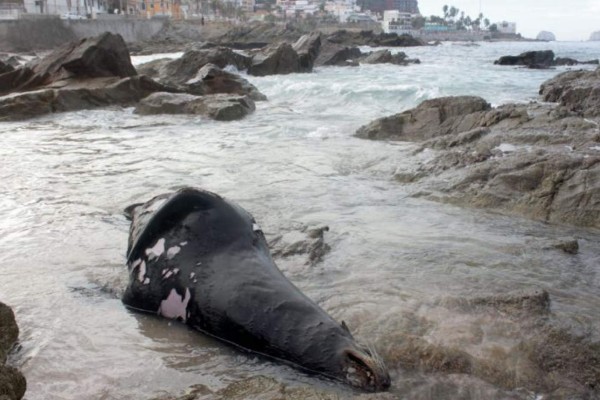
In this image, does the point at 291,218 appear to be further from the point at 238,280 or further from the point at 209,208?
the point at 238,280

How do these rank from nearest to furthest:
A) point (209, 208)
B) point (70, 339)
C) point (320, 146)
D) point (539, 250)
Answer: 1. point (70, 339)
2. point (209, 208)
3. point (539, 250)
4. point (320, 146)

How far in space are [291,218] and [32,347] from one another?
2.75m

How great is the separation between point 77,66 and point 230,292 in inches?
566

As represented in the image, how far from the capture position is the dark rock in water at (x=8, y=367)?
6.85 ft

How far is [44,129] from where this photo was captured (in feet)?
36.3

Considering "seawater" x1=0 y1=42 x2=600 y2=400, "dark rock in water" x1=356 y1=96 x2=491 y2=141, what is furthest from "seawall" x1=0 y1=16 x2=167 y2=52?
"seawater" x1=0 y1=42 x2=600 y2=400

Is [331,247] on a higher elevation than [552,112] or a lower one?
lower

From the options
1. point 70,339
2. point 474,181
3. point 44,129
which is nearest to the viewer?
point 70,339

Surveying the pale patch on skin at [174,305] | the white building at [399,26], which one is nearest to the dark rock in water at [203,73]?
the pale patch on skin at [174,305]

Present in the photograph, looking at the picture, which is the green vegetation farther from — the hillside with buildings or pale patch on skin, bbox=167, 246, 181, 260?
pale patch on skin, bbox=167, 246, 181, 260

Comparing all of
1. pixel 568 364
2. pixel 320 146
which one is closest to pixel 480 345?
pixel 568 364

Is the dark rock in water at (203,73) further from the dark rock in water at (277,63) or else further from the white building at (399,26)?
the white building at (399,26)

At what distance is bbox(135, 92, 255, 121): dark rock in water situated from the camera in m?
12.6

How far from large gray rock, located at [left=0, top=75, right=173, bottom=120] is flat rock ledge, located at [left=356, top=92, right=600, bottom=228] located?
8.10m
